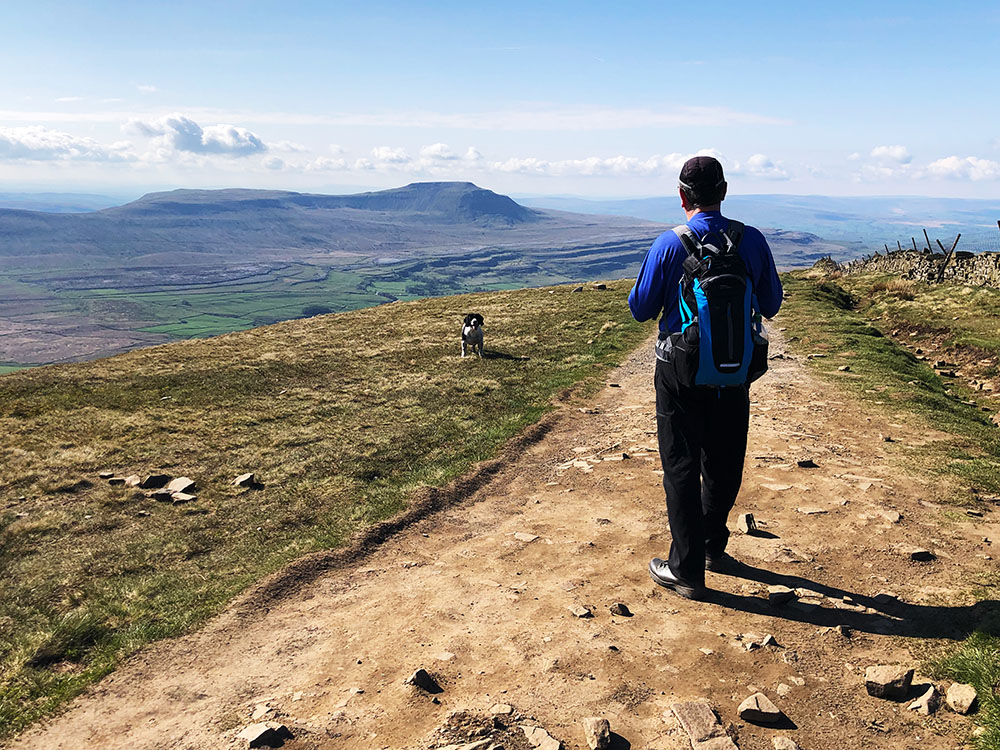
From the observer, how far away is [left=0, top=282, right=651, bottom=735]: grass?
24.6 ft

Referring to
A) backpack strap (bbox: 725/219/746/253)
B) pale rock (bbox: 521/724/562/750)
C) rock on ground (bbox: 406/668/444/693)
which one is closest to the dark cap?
backpack strap (bbox: 725/219/746/253)

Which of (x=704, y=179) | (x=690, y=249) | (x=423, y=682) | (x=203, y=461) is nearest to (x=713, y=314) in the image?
(x=690, y=249)

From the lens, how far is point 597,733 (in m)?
4.63

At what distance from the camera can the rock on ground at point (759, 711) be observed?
4.76 meters

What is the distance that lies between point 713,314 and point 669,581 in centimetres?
302

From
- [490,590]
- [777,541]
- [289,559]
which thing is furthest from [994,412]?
[289,559]

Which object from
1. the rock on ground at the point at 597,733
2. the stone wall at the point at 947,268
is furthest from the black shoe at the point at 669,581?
the stone wall at the point at 947,268

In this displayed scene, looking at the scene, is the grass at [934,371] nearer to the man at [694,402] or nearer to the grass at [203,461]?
the man at [694,402]

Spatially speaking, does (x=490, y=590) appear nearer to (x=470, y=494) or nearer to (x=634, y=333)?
(x=470, y=494)

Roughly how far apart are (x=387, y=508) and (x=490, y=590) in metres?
3.58

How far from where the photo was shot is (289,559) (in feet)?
28.9

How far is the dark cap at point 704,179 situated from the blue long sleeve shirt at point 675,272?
0.16 metres

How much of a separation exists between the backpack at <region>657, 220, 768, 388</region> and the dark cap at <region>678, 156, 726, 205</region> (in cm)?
42

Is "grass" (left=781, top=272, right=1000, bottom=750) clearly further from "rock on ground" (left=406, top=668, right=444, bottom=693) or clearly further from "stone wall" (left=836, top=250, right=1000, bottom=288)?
"rock on ground" (left=406, top=668, right=444, bottom=693)
